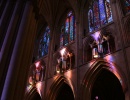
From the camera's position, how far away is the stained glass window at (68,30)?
12.9 metres

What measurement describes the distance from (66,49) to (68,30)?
84.2 inches

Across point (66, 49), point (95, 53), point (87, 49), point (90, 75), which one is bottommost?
point (90, 75)

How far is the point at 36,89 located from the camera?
1223 cm

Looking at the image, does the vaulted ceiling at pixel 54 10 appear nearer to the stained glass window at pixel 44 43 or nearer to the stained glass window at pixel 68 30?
the stained glass window at pixel 68 30

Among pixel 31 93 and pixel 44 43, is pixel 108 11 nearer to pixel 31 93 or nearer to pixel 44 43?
pixel 44 43

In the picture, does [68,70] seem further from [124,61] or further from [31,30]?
[31,30]

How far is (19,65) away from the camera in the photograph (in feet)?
16.3

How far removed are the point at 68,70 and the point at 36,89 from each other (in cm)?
323

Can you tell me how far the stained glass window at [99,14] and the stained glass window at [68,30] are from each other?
5.24 ft

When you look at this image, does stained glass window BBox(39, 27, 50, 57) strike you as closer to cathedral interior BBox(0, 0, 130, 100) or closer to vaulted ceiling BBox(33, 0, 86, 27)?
cathedral interior BBox(0, 0, 130, 100)

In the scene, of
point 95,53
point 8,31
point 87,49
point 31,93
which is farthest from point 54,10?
point 8,31

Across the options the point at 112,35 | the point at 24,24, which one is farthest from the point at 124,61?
the point at 24,24

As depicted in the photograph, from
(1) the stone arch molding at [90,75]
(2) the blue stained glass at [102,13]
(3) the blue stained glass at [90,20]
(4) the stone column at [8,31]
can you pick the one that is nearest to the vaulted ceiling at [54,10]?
(3) the blue stained glass at [90,20]

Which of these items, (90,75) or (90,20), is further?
(90,20)
